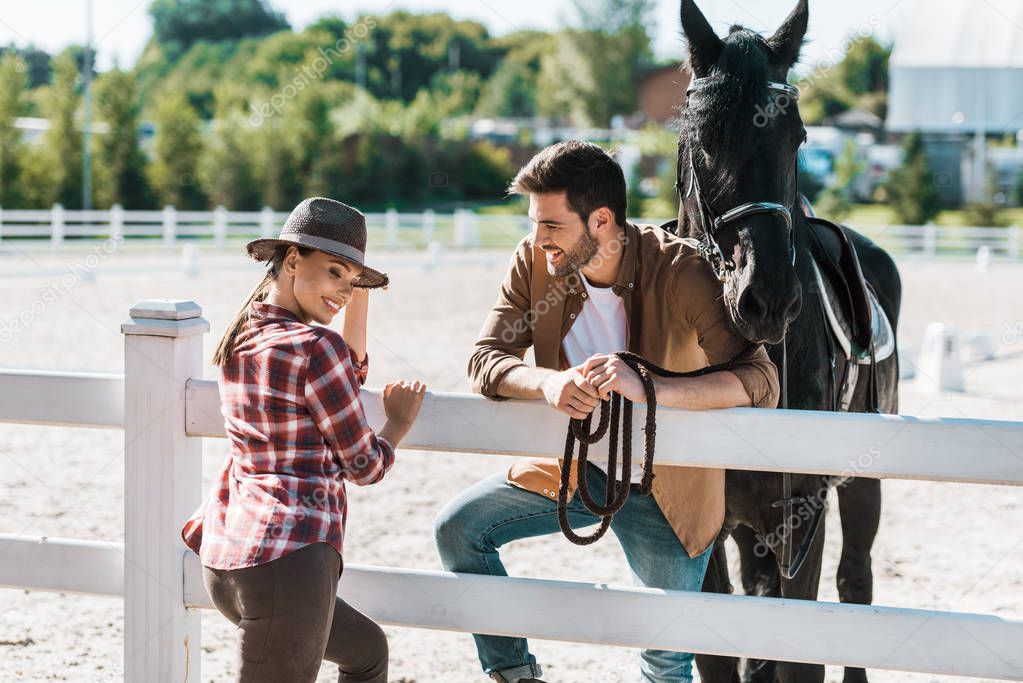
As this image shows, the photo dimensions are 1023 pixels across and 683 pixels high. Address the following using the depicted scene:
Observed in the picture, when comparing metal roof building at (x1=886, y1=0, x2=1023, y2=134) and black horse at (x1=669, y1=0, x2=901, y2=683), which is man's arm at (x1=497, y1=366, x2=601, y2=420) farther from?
metal roof building at (x1=886, y1=0, x2=1023, y2=134)

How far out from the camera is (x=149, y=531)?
2.99 metres

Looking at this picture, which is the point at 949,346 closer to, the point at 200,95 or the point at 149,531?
the point at 149,531

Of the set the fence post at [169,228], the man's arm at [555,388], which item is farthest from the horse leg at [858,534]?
the fence post at [169,228]

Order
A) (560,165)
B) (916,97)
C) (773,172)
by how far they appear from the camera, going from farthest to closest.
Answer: (916,97), (773,172), (560,165)

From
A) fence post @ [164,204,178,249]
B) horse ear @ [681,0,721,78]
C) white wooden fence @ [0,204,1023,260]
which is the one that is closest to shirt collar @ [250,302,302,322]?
horse ear @ [681,0,721,78]

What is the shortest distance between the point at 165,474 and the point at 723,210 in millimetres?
1738

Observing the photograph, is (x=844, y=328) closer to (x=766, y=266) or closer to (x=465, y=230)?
(x=766, y=266)

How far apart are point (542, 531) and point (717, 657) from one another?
925mm

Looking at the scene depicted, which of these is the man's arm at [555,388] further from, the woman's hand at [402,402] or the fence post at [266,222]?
the fence post at [266,222]

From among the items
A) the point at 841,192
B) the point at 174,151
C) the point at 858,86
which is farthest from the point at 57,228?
the point at 858,86

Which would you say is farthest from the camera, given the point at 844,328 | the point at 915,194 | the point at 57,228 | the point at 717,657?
the point at 915,194

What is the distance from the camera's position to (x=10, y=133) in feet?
112

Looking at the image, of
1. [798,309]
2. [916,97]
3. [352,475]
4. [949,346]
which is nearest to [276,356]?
[352,475]

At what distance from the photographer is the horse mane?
3.21m
